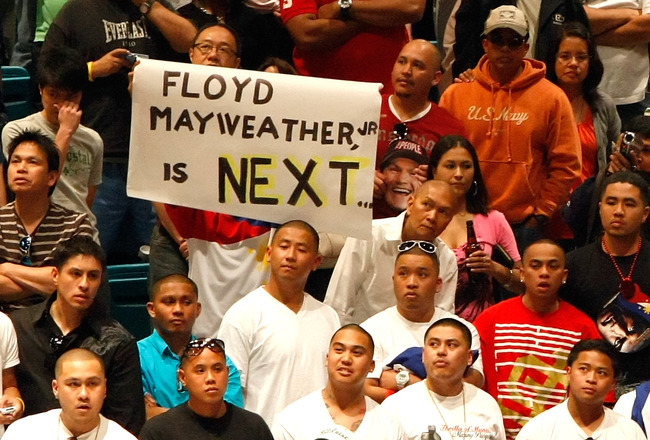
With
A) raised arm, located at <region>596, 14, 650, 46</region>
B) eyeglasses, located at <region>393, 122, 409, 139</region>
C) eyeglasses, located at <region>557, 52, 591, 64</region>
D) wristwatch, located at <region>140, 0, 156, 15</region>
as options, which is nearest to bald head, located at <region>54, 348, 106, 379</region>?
eyeglasses, located at <region>393, 122, 409, 139</region>

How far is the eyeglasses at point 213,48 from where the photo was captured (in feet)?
25.6

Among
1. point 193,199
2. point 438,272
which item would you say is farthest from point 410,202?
point 193,199

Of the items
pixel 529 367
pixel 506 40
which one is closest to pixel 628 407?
pixel 529 367

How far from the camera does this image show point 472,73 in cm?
878

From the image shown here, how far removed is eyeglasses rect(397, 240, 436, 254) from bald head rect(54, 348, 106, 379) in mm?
1658

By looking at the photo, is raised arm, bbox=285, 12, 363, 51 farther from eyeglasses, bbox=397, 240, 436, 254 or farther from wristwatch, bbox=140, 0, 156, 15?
eyeglasses, bbox=397, 240, 436, 254

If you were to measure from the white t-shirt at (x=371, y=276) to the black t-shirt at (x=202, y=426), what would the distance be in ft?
3.53

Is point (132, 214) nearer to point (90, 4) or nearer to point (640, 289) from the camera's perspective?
point (90, 4)

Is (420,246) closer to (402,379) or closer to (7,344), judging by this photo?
(402,379)

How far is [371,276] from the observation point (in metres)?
7.46

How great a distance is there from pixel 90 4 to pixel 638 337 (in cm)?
373

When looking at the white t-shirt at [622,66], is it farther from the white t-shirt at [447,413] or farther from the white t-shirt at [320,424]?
the white t-shirt at [320,424]

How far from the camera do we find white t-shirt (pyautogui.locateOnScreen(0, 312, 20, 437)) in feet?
21.3

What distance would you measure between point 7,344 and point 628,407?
2.89 m
